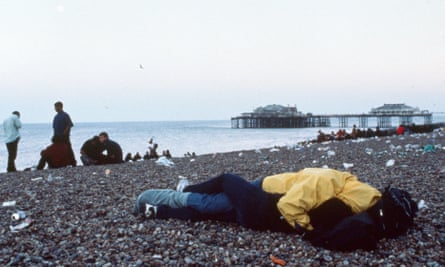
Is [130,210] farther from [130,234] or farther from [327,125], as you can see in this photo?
[327,125]

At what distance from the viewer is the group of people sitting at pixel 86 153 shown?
39.8 ft

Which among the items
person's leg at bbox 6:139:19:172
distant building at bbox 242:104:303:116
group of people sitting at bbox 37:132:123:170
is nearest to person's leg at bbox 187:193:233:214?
group of people sitting at bbox 37:132:123:170

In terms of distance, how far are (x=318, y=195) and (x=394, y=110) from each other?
9887cm

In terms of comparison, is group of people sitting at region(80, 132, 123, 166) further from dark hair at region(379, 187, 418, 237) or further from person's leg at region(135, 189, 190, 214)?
dark hair at region(379, 187, 418, 237)

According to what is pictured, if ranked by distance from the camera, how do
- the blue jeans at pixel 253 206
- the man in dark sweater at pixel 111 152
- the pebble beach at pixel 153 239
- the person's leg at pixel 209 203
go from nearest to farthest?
the pebble beach at pixel 153 239 → the blue jeans at pixel 253 206 → the person's leg at pixel 209 203 → the man in dark sweater at pixel 111 152

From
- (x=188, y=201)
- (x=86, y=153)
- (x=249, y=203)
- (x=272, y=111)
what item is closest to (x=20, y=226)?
(x=188, y=201)

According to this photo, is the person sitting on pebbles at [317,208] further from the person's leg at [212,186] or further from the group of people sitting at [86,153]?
the group of people sitting at [86,153]

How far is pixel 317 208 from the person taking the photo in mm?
4023

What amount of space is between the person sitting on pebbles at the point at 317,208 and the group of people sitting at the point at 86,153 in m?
8.11

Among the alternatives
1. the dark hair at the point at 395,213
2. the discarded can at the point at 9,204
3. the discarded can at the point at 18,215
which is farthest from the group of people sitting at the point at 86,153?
the dark hair at the point at 395,213

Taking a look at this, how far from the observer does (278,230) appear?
4.40m

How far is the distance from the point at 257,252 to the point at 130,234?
131cm

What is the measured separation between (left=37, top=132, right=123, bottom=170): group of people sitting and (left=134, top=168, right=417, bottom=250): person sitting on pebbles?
811cm

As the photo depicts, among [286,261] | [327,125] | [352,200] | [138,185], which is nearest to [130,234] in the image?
[286,261]
